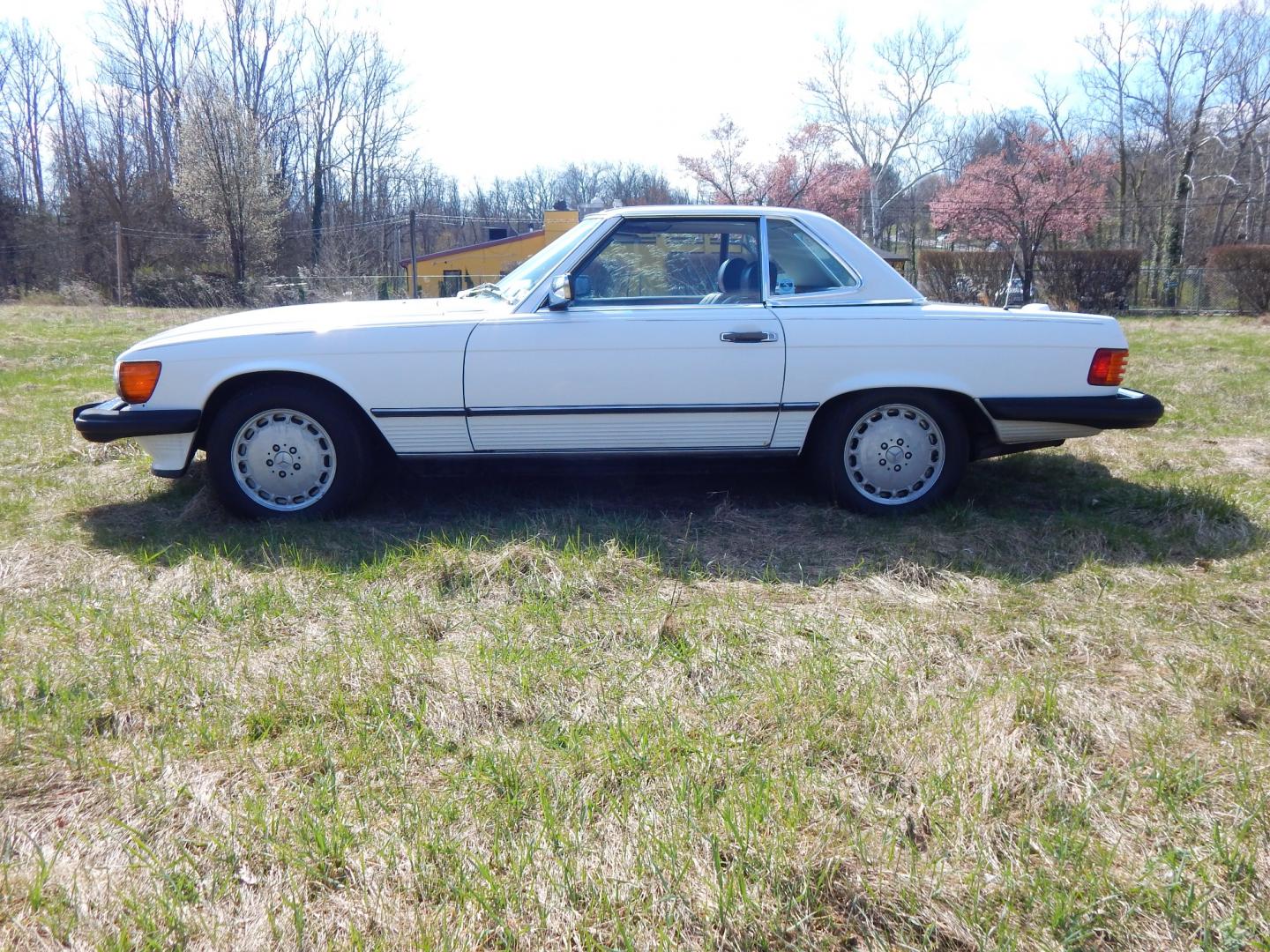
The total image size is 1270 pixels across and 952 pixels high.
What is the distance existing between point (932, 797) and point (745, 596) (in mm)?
1343

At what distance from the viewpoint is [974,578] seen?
3709mm

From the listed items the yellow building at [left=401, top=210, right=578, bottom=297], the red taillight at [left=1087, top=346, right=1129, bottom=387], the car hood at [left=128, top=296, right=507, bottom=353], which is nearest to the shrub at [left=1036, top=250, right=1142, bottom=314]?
the yellow building at [left=401, top=210, right=578, bottom=297]

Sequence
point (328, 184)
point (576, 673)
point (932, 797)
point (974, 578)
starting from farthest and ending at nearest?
point (328, 184), point (974, 578), point (576, 673), point (932, 797)

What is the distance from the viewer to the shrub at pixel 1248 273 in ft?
66.3

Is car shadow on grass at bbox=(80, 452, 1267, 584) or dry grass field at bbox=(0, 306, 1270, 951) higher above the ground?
car shadow on grass at bbox=(80, 452, 1267, 584)

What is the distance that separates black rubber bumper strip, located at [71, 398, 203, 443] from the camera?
4.23 m

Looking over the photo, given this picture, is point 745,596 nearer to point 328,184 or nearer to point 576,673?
point 576,673

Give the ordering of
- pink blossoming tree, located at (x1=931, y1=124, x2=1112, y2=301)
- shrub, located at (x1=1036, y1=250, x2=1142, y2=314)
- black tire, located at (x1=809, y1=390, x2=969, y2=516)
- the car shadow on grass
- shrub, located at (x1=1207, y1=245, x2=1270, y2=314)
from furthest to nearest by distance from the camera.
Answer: pink blossoming tree, located at (x1=931, y1=124, x2=1112, y2=301) < shrub, located at (x1=1036, y1=250, x2=1142, y2=314) < shrub, located at (x1=1207, y1=245, x2=1270, y2=314) < black tire, located at (x1=809, y1=390, x2=969, y2=516) < the car shadow on grass

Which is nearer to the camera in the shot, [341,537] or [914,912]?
[914,912]

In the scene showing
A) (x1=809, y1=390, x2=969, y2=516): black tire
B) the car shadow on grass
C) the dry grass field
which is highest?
(x1=809, y1=390, x2=969, y2=516): black tire

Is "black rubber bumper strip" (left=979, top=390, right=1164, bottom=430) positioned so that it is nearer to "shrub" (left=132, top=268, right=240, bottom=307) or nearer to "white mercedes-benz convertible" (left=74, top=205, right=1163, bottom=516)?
"white mercedes-benz convertible" (left=74, top=205, right=1163, bottom=516)

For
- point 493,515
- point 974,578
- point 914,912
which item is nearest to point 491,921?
point 914,912

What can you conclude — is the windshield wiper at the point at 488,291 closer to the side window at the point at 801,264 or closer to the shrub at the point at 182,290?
the side window at the point at 801,264

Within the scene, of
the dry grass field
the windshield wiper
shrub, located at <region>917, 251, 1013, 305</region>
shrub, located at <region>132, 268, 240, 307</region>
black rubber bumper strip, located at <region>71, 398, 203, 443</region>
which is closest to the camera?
the dry grass field
